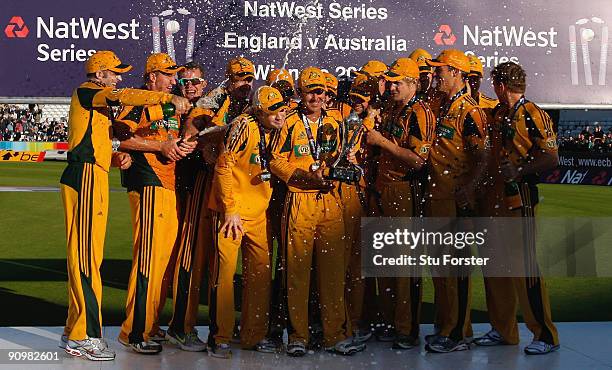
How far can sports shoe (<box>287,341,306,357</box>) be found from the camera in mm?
6152

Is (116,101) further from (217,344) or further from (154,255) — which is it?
(217,344)

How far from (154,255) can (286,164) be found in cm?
114

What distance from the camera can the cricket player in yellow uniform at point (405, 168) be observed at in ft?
21.1

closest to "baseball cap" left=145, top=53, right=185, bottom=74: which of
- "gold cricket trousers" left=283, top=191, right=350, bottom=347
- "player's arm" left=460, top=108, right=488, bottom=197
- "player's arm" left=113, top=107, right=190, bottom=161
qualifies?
"player's arm" left=113, top=107, right=190, bottom=161

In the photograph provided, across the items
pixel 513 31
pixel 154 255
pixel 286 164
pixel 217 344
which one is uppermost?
pixel 513 31

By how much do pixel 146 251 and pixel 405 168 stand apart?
1.96m

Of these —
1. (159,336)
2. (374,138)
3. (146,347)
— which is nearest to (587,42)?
(374,138)

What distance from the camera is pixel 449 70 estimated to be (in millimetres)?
6484

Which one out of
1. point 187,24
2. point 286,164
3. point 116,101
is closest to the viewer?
point 116,101

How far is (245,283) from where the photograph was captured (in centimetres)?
625

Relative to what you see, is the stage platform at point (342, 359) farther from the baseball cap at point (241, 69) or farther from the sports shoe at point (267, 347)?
the baseball cap at point (241, 69)

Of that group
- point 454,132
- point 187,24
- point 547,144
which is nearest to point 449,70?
Answer: point 454,132

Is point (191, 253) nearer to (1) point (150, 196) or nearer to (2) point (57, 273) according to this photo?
(1) point (150, 196)

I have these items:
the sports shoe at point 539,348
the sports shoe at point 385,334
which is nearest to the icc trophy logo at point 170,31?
the sports shoe at point 385,334
